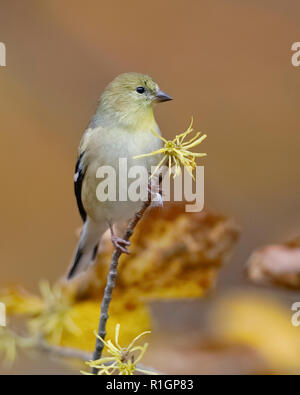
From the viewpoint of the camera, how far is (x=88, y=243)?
959 millimetres

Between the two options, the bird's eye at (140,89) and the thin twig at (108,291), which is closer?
the thin twig at (108,291)

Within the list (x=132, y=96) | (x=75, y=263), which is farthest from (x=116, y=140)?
(x=75, y=263)

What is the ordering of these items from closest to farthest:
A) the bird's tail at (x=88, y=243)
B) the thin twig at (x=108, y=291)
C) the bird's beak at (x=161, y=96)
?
the thin twig at (x=108, y=291) → the bird's beak at (x=161, y=96) → the bird's tail at (x=88, y=243)

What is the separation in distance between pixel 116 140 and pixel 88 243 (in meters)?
0.26

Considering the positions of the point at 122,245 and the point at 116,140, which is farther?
the point at 116,140

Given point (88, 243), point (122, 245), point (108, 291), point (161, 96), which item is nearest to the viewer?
point (108, 291)

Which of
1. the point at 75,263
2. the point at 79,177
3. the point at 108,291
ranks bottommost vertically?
the point at 108,291

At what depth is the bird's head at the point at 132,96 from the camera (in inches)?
30.5

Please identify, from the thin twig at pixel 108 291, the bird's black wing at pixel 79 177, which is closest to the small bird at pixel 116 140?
the bird's black wing at pixel 79 177

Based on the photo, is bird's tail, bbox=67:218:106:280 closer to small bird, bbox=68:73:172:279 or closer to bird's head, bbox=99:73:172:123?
small bird, bbox=68:73:172:279

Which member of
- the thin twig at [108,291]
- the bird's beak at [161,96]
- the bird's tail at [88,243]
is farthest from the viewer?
the bird's tail at [88,243]

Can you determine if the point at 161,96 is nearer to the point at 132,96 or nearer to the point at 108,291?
the point at 132,96

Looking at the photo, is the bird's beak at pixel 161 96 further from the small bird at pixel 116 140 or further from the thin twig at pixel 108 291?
the thin twig at pixel 108 291

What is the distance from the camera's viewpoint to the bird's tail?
899mm
